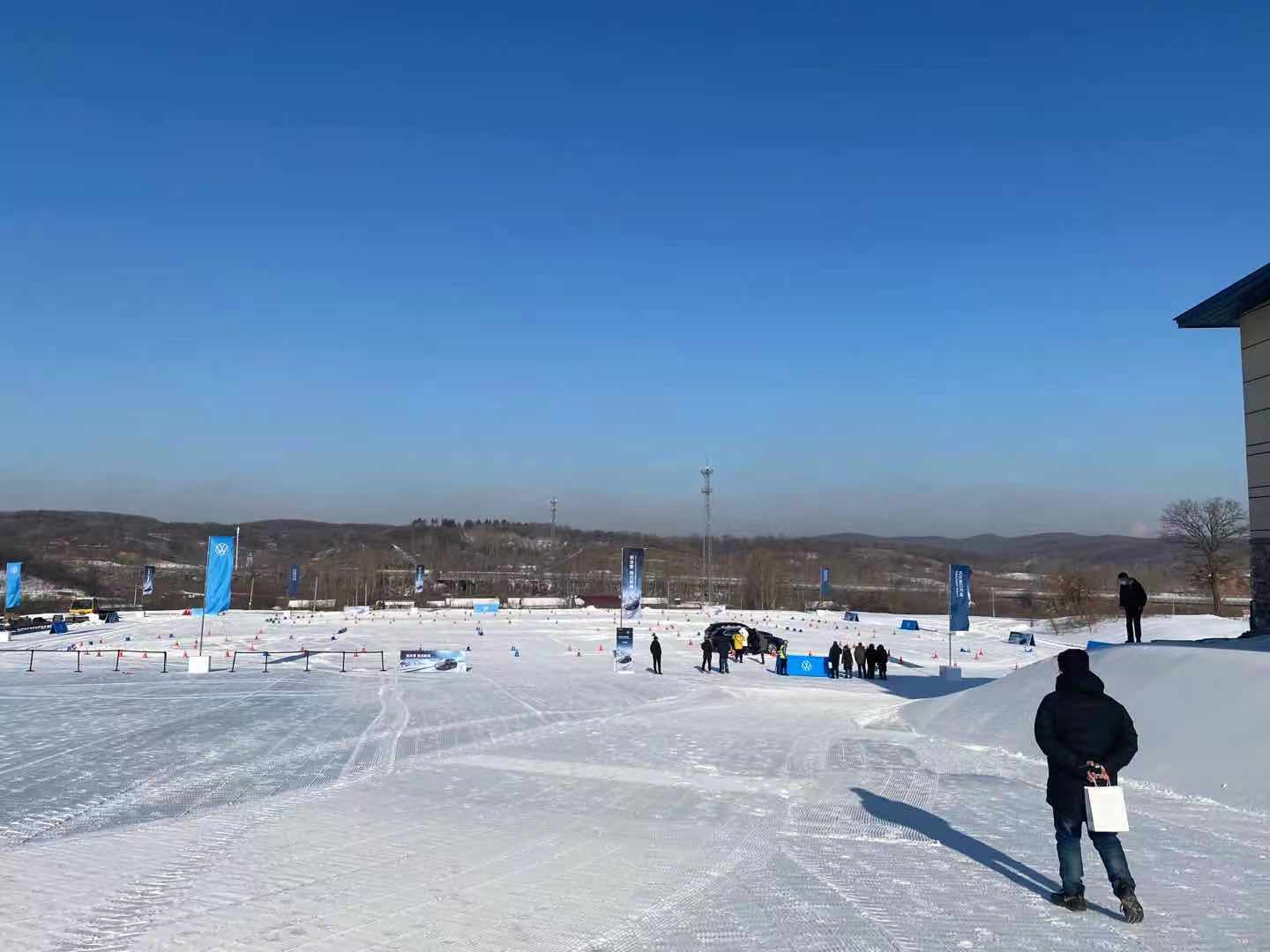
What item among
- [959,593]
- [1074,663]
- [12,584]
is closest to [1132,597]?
[959,593]

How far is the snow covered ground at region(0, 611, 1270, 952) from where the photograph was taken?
208 inches

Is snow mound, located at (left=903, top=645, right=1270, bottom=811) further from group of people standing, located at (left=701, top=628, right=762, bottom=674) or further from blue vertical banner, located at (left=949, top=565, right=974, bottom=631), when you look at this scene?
blue vertical banner, located at (left=949, top=565, right=974, bottom=631)

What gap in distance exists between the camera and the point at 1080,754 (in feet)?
17.4

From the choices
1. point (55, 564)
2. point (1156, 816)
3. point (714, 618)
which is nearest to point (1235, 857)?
point (1156, 816)

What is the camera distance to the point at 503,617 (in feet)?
195

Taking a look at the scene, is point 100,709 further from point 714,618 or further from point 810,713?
point 714,618

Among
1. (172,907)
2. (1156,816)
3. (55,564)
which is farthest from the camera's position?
(55,564)

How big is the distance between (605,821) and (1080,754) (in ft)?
15.1

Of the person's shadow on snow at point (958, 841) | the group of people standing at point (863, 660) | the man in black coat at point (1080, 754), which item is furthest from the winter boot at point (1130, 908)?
the group of people standing at point (863, 660)

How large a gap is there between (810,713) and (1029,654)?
26.0 m

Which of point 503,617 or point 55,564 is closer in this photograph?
point 503,617

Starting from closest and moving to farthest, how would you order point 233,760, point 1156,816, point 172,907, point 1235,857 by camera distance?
point 172,907, point 1235,857, point 1156,816, point 233,760

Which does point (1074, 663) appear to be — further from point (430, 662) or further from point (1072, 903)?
point (430, 662)

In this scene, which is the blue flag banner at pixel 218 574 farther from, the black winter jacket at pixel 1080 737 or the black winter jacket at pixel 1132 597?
the black winter jacket at pixel 1080 737
